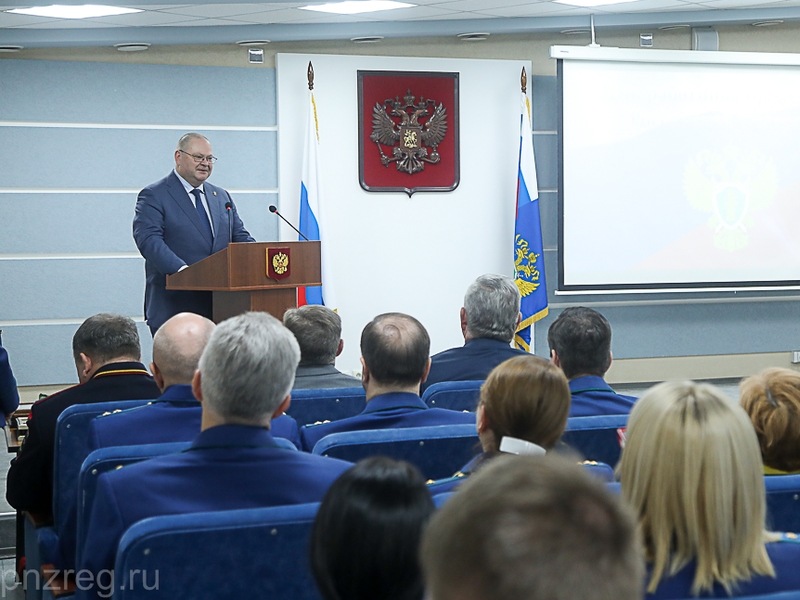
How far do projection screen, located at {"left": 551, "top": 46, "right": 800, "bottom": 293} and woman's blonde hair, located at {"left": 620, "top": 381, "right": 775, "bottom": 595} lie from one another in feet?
19.2

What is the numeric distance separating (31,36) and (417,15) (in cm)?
268

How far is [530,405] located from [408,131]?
5463mm

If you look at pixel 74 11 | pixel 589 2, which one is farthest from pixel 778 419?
pixel 589 2

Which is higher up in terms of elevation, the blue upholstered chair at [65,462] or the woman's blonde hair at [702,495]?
the woman's blonde hair at [702,495]

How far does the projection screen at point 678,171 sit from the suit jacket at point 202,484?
5.61 metres

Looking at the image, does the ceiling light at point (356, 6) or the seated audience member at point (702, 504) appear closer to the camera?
the seated audience member at point (702, 504)

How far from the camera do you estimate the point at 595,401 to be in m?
2.86

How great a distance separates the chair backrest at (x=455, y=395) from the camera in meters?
3.04

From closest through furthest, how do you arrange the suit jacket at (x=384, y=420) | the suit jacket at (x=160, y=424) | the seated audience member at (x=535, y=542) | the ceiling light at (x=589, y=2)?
the seated audience member at (x=535, y=542) → the suit jacket at (x=160, y=424) → the suit jacket at (x=384, y=420) → the ceiling light at (x=589, y=2)

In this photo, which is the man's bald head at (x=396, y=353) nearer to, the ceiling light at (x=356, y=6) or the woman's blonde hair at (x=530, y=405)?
the woman's blonde hair at (x=530, y=405)

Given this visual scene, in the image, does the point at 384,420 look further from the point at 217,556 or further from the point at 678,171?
the point at 678,171

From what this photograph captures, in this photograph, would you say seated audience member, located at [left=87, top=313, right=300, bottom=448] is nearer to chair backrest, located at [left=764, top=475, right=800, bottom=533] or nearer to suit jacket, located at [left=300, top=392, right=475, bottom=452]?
suit jacket, located at [left=300, top=392, right=475, bottom=452]

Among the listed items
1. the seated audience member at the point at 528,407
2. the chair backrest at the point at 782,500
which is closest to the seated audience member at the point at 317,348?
the seated audience member at the point at 528,407

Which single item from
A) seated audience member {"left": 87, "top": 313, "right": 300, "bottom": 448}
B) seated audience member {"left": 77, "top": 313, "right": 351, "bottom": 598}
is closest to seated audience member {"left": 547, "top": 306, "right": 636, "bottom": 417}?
seated audience member {"left": 87, "top": 313, "right": 300, "bottom": 448}
